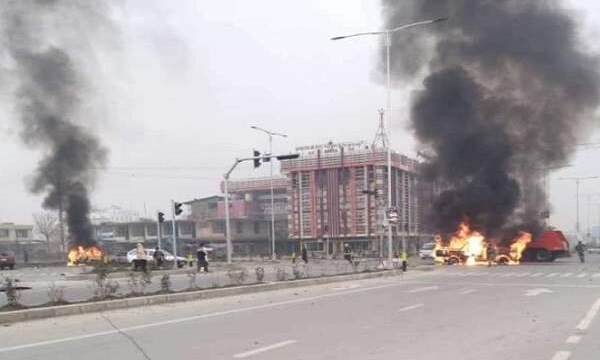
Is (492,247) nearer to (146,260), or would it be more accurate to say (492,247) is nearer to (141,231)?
(146,260)

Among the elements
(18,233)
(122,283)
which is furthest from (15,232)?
(122,283)

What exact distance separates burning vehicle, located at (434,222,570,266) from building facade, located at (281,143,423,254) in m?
33.4

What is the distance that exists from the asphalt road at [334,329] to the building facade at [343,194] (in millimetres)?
59751

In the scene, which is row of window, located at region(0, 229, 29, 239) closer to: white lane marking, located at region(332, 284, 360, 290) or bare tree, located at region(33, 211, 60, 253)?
bare tree, located at region(33, 211, 60, 253)

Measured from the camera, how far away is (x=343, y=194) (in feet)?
270

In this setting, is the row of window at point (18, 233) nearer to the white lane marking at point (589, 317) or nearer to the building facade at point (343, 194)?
the building facade at point (343, 194)

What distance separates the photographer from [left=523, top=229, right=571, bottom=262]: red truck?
41219 millimetres

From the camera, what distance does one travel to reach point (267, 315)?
12867 mm

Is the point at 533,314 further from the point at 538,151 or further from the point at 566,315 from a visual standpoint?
the point at 538,151

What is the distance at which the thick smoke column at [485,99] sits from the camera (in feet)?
Result: 123

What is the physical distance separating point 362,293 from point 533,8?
2623cm

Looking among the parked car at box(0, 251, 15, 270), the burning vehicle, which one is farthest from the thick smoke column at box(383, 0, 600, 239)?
the parked car at box(0, 251, 15, 270)

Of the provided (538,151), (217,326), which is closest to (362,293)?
(217,326)

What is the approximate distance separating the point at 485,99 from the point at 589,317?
28.6 m
